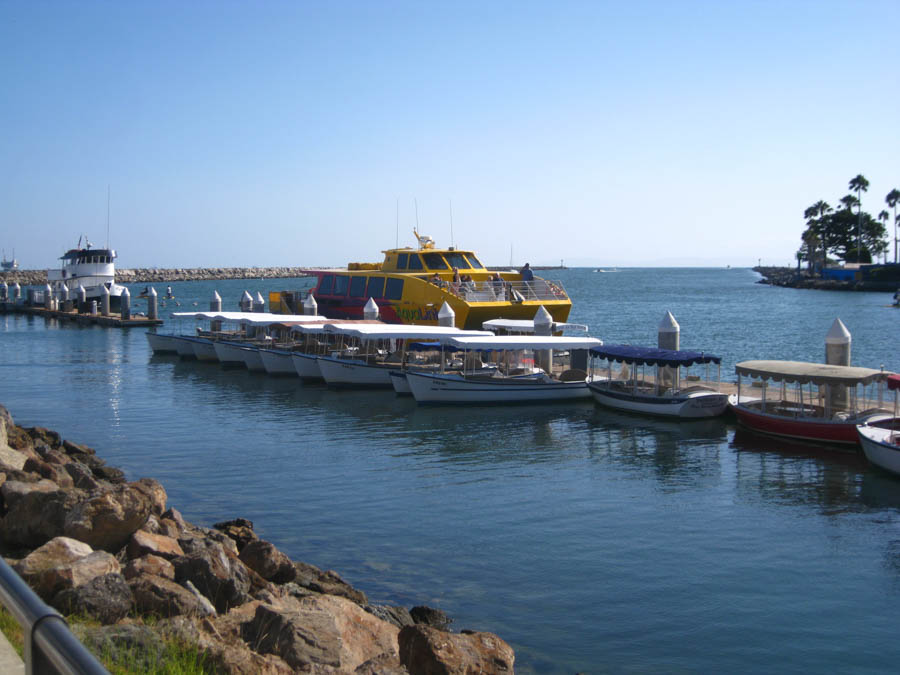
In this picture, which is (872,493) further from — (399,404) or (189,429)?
(189,429)

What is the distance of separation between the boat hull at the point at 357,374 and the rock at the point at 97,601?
2431cm

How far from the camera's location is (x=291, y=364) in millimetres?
37188

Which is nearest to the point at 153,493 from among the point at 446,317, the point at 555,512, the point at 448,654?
the point at 448,654

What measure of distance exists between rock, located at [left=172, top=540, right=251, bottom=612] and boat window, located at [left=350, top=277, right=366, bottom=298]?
3222 centimetres

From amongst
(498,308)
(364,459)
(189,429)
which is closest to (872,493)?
(364,459)

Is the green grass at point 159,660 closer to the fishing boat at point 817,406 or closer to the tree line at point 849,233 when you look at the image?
the fishing boat at point 817,406

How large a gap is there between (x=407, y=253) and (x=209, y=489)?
2367 centimetres

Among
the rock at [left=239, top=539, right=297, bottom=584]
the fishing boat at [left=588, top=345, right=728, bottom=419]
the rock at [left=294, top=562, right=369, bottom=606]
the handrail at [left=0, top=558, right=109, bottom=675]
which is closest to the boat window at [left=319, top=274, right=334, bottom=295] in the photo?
the fishing boat at [left=588, top=345, right=728, bottom=419]

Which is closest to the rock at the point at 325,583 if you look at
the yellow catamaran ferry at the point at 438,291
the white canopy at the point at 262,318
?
the yellow catamaran ferry at the point at 438,291

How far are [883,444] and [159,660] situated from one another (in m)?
17.3

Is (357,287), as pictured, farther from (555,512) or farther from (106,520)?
(106,520)

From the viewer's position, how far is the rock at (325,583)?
11684 millimetres

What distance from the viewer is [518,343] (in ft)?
95.9

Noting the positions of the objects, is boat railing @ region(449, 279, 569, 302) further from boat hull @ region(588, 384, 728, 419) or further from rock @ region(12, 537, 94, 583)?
rock @ region(12, 537, 94, 583)
